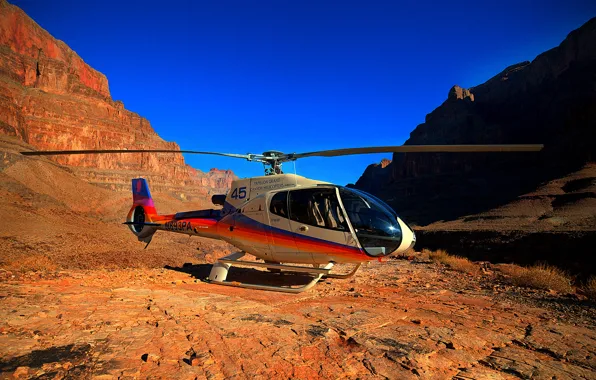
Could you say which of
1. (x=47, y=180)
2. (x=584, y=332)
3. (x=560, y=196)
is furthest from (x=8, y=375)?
(x=560, y=196)

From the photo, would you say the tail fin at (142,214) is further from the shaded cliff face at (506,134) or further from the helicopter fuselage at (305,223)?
the shaded cliff face at (506,134)

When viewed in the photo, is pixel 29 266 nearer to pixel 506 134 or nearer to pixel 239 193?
pixel 239 193

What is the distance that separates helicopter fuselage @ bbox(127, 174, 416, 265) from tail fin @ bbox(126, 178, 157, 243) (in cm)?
327

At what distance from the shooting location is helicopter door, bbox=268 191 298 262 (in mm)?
7559

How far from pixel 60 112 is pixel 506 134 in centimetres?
11961

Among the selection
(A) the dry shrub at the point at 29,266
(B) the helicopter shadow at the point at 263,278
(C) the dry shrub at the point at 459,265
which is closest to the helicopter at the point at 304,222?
(B) the helicopter shadow at the point at 263,278

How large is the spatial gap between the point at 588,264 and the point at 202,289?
99.7 ft

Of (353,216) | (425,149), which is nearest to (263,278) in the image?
(353,216)

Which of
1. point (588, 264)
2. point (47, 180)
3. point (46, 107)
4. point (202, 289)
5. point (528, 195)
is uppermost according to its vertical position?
point (46, 107)

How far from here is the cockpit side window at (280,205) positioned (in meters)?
7.64

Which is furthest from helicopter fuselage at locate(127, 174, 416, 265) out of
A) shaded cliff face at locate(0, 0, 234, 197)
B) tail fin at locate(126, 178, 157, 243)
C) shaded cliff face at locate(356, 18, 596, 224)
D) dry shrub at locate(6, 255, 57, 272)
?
shaded cliff face at locate(0, 0, 234, 197)

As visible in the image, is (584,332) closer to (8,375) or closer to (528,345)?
(528,345)

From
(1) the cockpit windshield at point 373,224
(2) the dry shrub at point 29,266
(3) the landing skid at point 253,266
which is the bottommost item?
(3) the landing skid at point 253,266

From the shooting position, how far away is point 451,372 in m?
2.88
